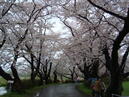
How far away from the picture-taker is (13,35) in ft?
79.8

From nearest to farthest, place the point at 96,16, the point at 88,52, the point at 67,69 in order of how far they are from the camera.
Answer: the point at 96,16, the point at 88,52, the point at 67,69

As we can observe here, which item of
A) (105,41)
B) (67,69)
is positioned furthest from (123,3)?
(67,69)

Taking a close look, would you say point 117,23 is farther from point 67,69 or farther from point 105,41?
point 67,69

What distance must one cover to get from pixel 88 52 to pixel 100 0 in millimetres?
12079

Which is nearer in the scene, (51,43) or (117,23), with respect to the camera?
(117,23)

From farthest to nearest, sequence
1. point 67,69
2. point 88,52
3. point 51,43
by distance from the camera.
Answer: point 67,69 → point 51,43 → point 88,52

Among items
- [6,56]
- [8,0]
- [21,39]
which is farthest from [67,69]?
[8,0]

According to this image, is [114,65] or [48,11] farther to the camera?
[48,11]

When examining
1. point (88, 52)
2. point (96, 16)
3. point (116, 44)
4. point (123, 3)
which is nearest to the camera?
point (116, 44)

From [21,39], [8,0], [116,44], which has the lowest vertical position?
[116,44]

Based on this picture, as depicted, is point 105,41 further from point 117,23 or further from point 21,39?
point 21,39

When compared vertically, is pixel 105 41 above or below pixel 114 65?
above

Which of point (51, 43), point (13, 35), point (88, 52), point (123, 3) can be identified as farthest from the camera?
point (51, 43)

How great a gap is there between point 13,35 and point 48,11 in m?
6.23
